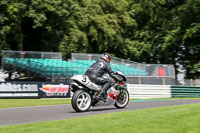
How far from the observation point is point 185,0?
91.3ft

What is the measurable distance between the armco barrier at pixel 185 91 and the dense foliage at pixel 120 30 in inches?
241

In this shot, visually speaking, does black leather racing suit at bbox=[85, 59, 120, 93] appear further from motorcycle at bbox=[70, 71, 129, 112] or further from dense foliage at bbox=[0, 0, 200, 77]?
dense foliage at bbox=[0, 0, 200, 77]

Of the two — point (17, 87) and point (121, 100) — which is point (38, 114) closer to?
point (121, 100)

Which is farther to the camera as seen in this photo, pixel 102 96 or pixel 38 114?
pixel 102 96

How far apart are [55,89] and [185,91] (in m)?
8.71

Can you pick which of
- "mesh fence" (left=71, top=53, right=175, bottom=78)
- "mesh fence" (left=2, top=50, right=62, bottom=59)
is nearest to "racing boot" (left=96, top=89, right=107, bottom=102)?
"mesh fence" (left=2, top=50, right=62, bottom=59)

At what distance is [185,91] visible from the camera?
21469 mm

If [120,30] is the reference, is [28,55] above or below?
below

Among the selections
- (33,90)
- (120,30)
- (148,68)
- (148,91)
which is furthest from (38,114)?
(120,30)

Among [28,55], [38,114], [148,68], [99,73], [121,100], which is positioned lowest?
[38,114]

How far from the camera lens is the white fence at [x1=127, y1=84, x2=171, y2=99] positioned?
20344mm

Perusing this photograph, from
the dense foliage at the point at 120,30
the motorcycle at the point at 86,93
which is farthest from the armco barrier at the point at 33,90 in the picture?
the motorcycle at the point at 86,93

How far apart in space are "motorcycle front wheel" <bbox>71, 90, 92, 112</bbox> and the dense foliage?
13.8m

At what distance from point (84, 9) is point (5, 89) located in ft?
38.8
